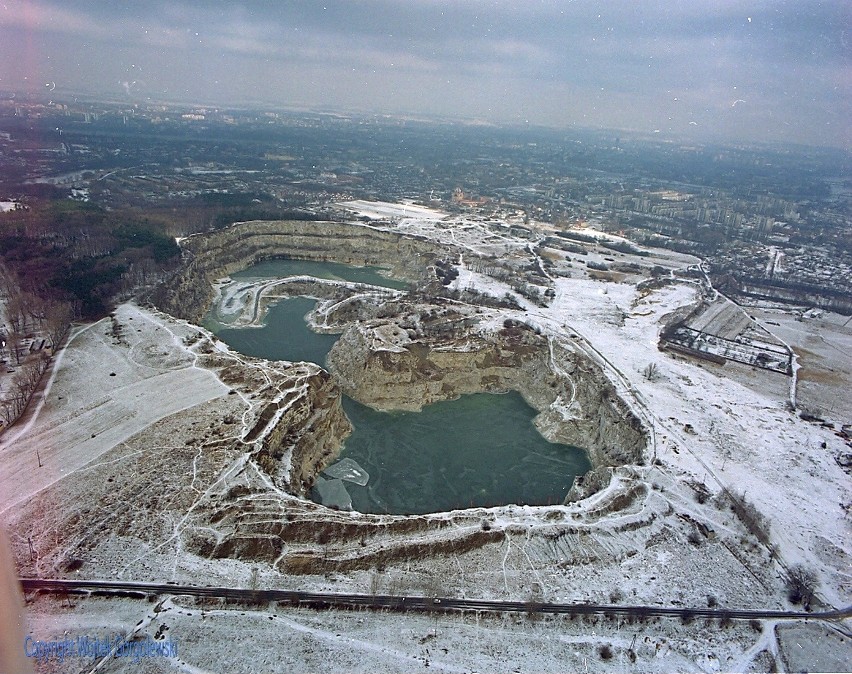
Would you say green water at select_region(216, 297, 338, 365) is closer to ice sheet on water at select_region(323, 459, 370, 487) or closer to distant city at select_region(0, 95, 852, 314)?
ice sheet on water at select_region(323, 459, 370, 487)

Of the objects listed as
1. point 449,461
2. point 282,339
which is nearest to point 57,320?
point 282,339

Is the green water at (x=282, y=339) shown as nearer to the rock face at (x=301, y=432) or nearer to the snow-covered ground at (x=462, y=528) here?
the snow-covered ground at (x=462, y=528)

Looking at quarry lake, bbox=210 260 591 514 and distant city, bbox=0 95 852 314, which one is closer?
quarry lake, bbox=210 260 591 514

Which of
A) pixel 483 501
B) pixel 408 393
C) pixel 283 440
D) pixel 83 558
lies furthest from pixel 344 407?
pixel 83 558

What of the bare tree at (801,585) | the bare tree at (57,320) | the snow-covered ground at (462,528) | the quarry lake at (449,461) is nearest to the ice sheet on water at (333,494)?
the quarry lake at (449,461)

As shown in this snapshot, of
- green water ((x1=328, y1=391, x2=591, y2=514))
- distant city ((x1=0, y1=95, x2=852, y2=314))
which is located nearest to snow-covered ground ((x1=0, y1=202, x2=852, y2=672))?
green water ((x1=328, y1=391, x2=591, y2=514))

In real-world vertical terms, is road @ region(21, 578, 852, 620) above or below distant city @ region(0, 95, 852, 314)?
below

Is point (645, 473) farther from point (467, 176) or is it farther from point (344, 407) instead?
point (467, 176)
